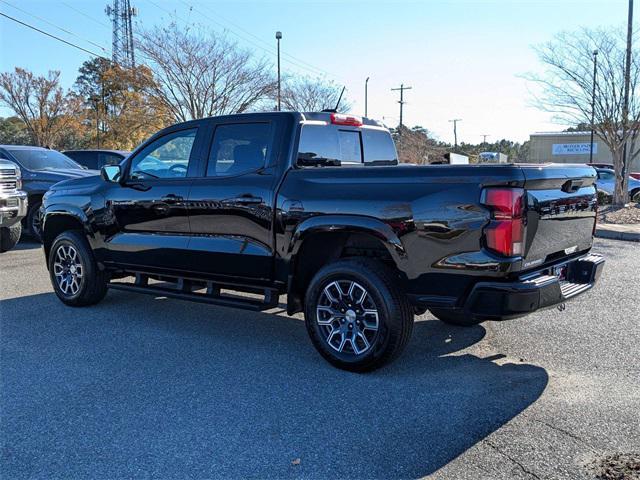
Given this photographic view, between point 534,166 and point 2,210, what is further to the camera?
point 2,210

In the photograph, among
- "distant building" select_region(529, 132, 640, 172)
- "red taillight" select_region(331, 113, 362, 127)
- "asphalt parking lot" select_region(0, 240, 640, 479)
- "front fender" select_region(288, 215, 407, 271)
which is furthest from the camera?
"distant building" select_region(529, 132, 640, 172)

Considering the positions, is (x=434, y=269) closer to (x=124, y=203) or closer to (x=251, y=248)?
(x=251, y=248)

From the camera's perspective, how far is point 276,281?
482cm

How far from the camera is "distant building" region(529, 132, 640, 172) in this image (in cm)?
5150

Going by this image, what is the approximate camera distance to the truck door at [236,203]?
479 cm

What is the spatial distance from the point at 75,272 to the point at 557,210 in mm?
4922

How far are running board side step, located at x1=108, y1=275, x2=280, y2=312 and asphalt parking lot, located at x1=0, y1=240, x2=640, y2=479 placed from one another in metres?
0.36

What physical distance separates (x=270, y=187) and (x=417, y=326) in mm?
2057

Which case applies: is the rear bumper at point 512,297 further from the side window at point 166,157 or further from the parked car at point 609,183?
the parked car at point 609,183

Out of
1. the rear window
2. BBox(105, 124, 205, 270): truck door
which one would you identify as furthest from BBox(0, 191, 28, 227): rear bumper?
the rear window

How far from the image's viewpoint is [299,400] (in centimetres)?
388

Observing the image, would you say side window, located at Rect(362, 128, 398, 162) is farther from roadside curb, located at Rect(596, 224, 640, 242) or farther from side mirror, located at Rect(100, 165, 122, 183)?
roadside curb, located at Rect(596, 224, 640, 242)

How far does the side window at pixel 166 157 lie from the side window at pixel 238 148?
1.04 ft

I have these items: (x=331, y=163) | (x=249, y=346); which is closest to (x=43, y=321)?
(x=249, y=346)
